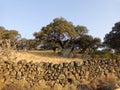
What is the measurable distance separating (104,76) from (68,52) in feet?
56.2

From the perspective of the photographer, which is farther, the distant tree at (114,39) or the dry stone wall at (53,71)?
the distant tree at (114,39)

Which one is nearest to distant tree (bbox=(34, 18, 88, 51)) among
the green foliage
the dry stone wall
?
the green foliage

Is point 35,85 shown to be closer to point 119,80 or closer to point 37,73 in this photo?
point 37,73

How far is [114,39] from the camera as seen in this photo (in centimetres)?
3519

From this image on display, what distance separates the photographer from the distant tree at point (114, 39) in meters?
34.3

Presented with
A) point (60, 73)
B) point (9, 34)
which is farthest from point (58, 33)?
point (60, 73)

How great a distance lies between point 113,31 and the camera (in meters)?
36.9

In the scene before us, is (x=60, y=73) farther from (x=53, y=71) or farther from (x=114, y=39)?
(x=114, y=39)

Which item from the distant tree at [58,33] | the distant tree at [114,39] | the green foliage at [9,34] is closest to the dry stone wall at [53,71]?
the distant tree at [114,39]

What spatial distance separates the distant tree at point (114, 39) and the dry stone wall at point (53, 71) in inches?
689

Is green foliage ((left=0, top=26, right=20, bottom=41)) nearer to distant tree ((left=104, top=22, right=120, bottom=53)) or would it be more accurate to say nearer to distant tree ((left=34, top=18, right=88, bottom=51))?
distant tree ((left=34, top=18, right=88, bottom=51))

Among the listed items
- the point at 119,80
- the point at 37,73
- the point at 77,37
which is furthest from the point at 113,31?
the point at 37,73

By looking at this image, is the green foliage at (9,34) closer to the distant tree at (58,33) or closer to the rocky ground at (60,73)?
the distant tree at (58,33)

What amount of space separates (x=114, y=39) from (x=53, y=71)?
2093cm
